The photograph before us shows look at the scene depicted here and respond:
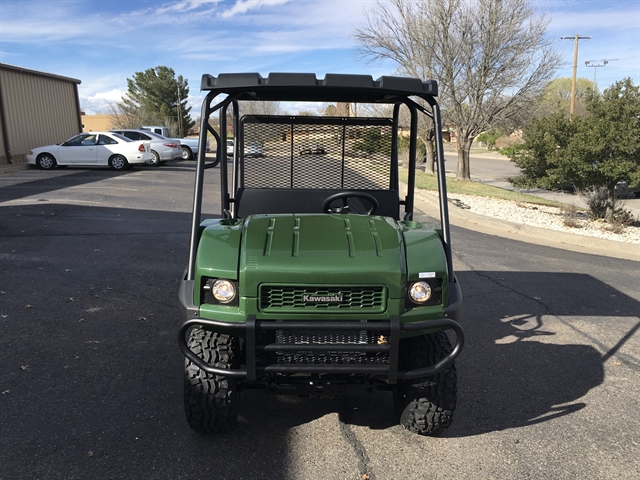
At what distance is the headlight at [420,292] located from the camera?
2.87 meters

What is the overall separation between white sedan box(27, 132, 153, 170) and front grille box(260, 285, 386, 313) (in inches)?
749

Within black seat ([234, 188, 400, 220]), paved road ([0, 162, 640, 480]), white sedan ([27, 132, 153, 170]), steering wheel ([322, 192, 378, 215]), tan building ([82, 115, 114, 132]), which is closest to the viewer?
paved road ([0, 162, 640, 480])

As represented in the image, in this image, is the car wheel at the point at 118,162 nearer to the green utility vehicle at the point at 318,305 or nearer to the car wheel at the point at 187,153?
the car wheel at the point at 187,153

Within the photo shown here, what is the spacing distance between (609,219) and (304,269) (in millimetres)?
9740

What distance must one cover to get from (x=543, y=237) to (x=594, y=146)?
1975mm

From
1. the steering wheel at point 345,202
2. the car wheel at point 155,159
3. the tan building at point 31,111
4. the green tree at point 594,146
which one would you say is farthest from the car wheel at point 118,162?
the steering wheel at point 345,202

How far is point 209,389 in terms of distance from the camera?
301cm

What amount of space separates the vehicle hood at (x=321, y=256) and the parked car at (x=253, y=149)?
1.42 metres

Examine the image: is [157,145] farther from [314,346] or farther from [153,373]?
[314,346]

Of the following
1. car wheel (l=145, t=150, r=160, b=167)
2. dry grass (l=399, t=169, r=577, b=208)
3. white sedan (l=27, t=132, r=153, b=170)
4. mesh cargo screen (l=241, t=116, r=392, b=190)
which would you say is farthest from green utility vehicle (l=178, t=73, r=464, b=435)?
car wheel (l=145, t=150, r=160, b=167)

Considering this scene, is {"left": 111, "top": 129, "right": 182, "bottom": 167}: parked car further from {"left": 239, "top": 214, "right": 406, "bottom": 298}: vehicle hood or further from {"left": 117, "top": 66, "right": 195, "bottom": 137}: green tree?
{"left": 117, "top": 66, "right": 195, "bottom": 137}: green tree

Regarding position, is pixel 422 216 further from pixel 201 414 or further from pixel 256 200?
pixel 201 414

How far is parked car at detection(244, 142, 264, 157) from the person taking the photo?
4.49 meters

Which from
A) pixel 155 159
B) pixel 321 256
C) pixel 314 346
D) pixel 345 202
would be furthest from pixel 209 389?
pixel 155 159
